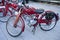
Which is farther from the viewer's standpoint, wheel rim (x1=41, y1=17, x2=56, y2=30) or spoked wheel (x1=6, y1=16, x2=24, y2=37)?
wheel rim (x1=41, y1=17, x2=56, y2=30)

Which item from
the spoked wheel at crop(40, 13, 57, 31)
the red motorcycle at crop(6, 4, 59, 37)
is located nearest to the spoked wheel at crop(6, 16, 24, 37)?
the red motorcycle at crop(6, 4, 59, 37)

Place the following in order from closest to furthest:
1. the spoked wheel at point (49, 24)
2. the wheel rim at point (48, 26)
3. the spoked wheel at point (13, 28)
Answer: the spoked wheel at point (13, 28) < the spoked wheel at point (49, 24) < the wheel rim at point (48, 26)

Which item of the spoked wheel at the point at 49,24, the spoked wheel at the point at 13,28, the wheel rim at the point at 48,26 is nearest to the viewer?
the spoked wheel at the point at 13,28

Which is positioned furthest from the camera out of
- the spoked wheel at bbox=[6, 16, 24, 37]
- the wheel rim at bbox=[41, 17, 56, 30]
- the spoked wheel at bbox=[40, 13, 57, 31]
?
the wheel rim at bbox=[41, 17, 56, 30]

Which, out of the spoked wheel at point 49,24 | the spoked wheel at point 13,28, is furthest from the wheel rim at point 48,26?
the spoked wheel at point 13,28

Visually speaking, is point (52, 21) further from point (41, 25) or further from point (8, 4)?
point (8, 4)

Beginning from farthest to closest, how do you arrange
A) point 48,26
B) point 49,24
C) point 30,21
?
point 48,26, point 49,24, point 30,21

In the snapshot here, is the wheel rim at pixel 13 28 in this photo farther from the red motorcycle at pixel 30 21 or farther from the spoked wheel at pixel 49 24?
the spoked wheel at pixel 49 24

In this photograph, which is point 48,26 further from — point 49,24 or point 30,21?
point 30,21

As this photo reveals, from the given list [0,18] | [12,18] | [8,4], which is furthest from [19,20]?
[0,18]

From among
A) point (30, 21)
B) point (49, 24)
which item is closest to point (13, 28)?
point (30, 21)

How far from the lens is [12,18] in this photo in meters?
5.05

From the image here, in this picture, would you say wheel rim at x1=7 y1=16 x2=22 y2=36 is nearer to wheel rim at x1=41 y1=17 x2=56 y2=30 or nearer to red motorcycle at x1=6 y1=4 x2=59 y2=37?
red motorcycle at x1=6 y1=4 x2=59 y2=37

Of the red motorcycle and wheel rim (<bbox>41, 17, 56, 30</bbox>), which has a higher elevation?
the red motorcycle
